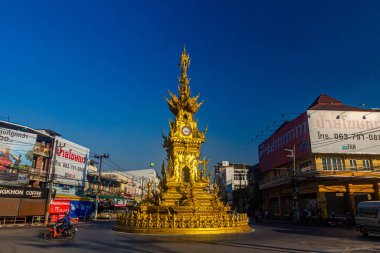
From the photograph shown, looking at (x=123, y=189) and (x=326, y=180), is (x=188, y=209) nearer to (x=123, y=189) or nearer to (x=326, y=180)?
(x=326, y=180)

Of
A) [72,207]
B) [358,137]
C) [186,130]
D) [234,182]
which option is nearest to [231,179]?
[234,182]

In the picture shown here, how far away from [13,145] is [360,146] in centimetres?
4835

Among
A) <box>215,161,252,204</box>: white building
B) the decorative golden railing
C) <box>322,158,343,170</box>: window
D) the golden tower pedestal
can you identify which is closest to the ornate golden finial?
the golden tower pedestal

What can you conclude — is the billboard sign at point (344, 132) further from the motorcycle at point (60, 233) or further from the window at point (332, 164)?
the motorcycle at point (60, 233)

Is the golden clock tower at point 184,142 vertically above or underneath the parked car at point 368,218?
above

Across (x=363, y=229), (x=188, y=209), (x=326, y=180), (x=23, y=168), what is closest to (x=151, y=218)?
(x=188, y=209)

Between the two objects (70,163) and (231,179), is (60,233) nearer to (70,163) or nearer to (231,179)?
(70,163)

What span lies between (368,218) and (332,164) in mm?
19719

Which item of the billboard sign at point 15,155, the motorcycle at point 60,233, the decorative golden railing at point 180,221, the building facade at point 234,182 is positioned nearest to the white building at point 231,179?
the building facade at point 234,182

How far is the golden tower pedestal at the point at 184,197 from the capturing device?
17.0 m

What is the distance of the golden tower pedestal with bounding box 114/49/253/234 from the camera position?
17016mm

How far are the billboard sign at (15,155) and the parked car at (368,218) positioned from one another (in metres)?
40.7

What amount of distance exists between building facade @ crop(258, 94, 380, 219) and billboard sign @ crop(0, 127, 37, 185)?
37568 millimetres

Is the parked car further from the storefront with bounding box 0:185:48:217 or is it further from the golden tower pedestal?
the storefront with bounding box 0:185:48:217
